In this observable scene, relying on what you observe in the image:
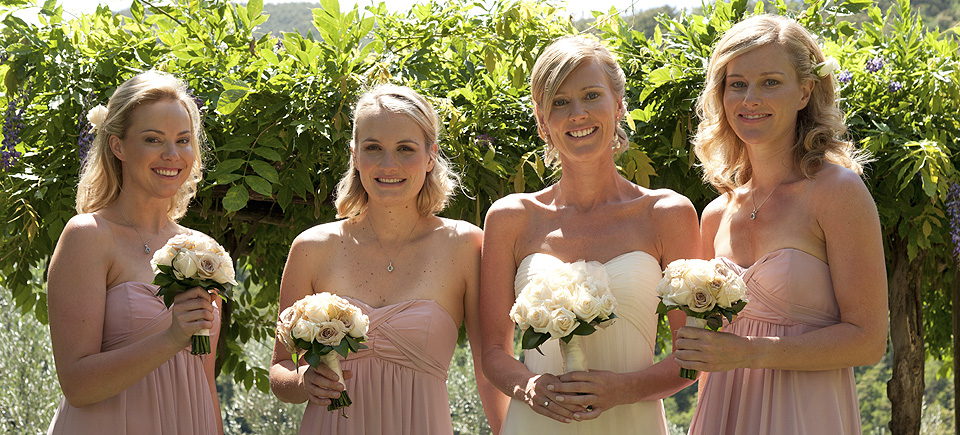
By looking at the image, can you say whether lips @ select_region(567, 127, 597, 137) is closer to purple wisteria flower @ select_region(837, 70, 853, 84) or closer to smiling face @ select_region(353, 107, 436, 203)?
smiling face @ select_region(353, 107, 436, 203)

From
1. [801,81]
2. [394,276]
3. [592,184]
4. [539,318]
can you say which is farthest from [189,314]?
[801,81]

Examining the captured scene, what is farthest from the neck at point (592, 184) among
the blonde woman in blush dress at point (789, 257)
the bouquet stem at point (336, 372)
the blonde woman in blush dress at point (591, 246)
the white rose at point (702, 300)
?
the bouquet stem at point (336, 372)

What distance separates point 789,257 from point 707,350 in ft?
1.83

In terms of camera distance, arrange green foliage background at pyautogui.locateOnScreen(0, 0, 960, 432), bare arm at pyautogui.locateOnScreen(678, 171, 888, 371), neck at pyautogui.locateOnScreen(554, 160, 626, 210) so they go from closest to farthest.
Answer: bare arm at pyautogui.locateOnScreen(678, 171, 888, 371) → neck at pyautogui.locateOnScreen(554, 160, 626, 210) → green foliage background at pyautogui.locateOnScreen(0, 0, 960, 432)

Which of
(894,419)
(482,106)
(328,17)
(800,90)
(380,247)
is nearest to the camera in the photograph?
(800,90)

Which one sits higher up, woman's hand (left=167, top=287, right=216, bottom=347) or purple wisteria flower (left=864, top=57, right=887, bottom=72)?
purple wisteria flower (left=864, top=57, right=887, bottom=72)

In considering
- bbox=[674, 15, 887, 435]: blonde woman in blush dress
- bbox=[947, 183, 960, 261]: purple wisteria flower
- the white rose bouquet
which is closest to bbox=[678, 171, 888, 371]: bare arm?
bbox=[674, 15, 887, 435]: blonde woman in blush dress

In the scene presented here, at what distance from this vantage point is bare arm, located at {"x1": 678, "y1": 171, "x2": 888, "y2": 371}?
3.32m

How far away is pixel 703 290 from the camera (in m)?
3.10

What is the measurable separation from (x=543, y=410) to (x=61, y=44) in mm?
3386

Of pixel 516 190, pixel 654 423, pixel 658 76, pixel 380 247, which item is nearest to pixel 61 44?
pixel 380 247

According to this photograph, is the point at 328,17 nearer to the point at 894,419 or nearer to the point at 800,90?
the point at 800,90

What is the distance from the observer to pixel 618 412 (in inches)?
149

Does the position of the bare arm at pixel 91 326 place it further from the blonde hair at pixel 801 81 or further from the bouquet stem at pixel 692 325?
the blonde hair at pixel 801 81
